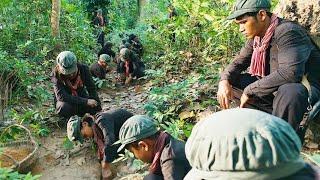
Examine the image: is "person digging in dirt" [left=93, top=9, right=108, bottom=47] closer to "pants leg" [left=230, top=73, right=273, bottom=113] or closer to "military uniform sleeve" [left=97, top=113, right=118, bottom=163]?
"military uniform sleeve" [left=97, top=113, right=118, bottom=163]

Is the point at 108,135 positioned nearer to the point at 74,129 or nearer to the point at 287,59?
the point at 74,129

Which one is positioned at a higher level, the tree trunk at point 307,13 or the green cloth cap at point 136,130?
the tree trunk at point 307,13

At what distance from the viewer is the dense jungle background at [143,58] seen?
5.42m

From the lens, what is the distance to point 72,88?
569 cm

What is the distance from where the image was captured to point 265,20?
323cm

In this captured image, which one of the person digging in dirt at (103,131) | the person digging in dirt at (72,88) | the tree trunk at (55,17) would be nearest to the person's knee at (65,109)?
the person digging in dirt at (72,88)

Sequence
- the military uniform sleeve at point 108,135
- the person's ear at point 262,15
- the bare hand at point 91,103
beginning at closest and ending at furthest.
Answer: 1. the person's ear at point 262,15
2. the military uniform sleeve at point 108,135
3. the bare hand at point 91,103

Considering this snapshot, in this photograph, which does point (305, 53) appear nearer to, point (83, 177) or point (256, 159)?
point (256, 159)

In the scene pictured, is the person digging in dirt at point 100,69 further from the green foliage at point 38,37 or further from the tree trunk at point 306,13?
the tree trunk at point 306,13

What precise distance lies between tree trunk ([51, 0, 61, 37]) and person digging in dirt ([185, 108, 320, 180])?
9.72m

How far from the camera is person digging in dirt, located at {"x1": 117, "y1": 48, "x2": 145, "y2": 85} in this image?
922cm

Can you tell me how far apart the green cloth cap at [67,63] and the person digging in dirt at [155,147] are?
94.9 inches

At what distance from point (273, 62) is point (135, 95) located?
15.5 feet

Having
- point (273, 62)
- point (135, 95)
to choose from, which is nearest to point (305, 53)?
point (273, 62)
